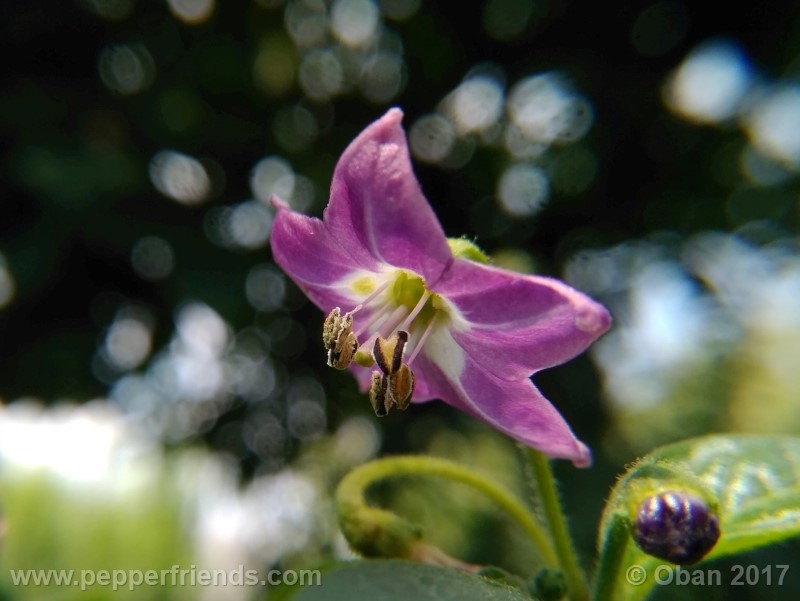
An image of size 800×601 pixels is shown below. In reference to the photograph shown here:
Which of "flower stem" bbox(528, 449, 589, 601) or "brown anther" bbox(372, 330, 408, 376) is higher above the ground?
"brown anther" bbox(372, 330, 408, 376)

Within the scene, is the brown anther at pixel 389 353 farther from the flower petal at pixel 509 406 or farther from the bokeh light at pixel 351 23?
the bokeh light at pixel 351 23

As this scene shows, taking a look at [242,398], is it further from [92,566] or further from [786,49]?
[786,49]

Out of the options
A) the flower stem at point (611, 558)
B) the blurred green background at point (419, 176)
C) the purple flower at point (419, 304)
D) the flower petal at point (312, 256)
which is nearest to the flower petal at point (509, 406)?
the purple flower at point (419, 304)

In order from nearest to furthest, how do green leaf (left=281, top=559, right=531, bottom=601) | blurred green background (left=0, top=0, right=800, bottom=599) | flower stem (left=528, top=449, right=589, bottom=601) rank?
1. green leaf (left=281, top=559, right=531, bottom=601)
2. flower stem (left=528, top=449, right=589, bottom=601)
3. blurred green background (left=0, top=0, right=800, bottom=599)

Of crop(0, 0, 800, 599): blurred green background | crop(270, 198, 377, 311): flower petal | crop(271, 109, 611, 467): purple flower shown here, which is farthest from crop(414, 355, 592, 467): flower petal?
crop(0, 0, 800, 599): blurred green background

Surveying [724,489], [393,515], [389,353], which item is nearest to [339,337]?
[389,353]

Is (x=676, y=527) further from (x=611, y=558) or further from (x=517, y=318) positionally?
(x=517, y=318)

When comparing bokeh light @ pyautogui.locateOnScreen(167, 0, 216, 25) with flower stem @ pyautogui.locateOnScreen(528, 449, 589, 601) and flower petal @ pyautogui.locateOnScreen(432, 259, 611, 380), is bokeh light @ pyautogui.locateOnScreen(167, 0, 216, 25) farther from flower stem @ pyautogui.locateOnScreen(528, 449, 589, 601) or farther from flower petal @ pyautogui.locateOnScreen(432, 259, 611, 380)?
flower stem @ pyautogui.locateOnScreen(528, 449, 589, 601)

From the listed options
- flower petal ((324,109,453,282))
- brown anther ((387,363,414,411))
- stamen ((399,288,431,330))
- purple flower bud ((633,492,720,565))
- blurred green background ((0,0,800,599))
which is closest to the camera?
purple flower bud ((633,492,720,565))
